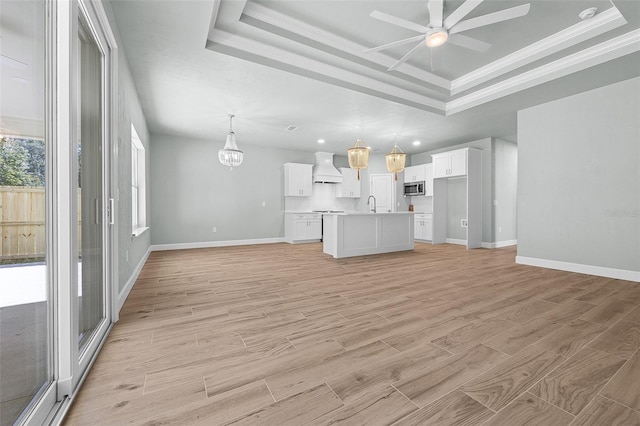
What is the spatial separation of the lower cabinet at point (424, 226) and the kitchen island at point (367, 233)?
1.71 metres

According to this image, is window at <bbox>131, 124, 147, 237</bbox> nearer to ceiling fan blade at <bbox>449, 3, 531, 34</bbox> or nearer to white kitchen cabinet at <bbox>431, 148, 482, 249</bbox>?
ceiling fan blade at <bbox>449, 3, 531, 34</bbox>

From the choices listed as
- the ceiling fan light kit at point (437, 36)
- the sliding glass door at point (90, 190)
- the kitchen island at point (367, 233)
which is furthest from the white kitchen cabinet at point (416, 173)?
the sliding glass door at point (90, 190)

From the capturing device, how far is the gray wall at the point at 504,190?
6.69 meters

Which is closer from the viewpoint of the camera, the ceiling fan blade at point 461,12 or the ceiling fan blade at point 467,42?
the ceiling fan blade at point 461,12

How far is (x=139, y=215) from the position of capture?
16.4 feet

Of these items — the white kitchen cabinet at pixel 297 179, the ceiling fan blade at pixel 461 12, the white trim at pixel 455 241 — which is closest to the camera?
the ceiling fan blade at pixel 461 12

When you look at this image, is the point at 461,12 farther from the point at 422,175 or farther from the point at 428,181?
the point at 422,175

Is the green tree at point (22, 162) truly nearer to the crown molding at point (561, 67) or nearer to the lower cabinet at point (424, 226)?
the crown molding at point (561, 67)

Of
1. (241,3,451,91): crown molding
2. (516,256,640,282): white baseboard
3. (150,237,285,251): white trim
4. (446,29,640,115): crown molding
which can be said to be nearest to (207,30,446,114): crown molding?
(241,3,451,91): crown molding

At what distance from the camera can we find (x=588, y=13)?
9.02 feet

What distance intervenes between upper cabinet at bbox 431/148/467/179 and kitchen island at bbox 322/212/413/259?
6.04 feet

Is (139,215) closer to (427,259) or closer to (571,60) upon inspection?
(427,259)

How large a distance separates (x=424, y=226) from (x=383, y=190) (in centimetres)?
173

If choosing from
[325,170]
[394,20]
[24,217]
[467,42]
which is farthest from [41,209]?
[325,170]
